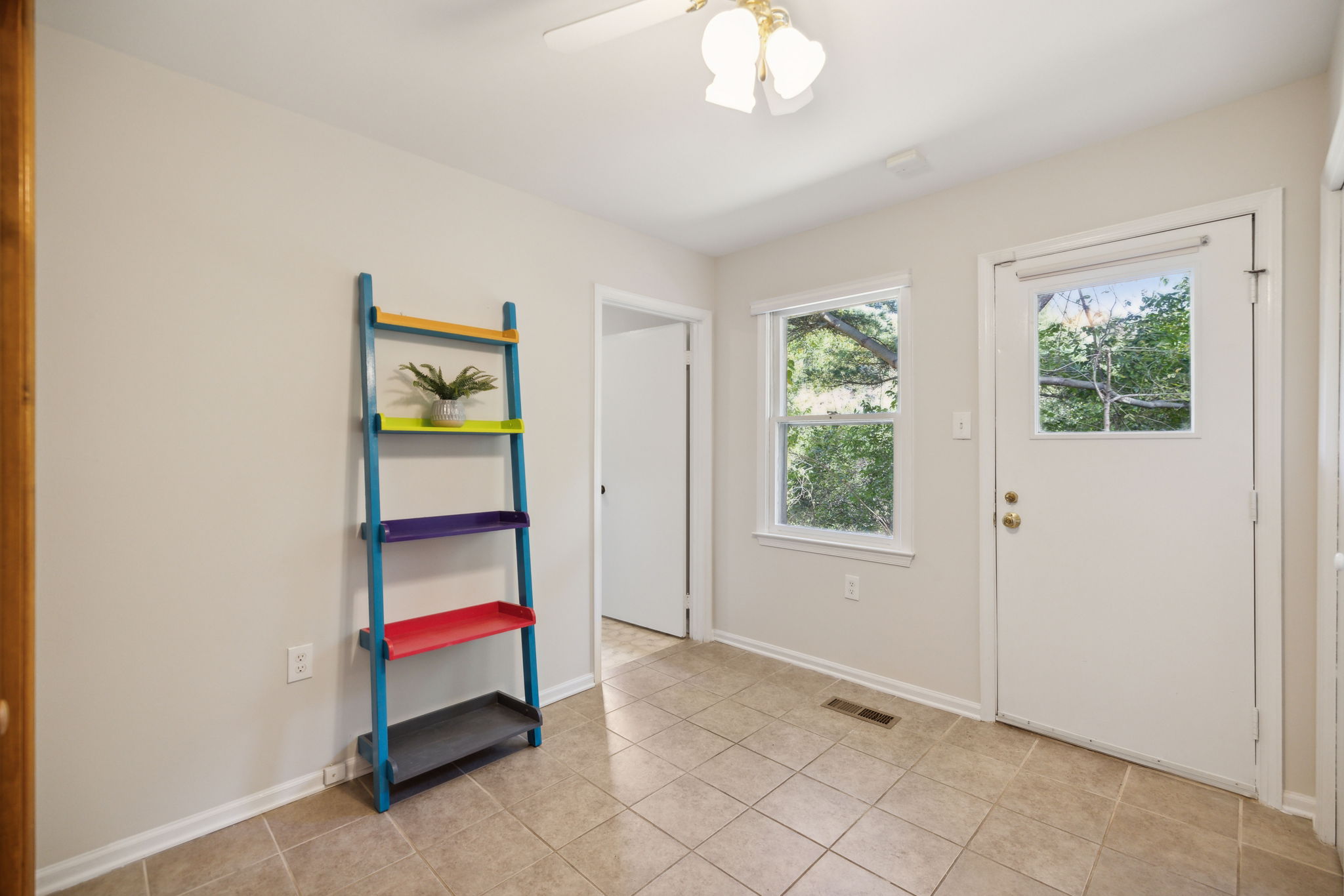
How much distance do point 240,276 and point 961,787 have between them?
2.95 m

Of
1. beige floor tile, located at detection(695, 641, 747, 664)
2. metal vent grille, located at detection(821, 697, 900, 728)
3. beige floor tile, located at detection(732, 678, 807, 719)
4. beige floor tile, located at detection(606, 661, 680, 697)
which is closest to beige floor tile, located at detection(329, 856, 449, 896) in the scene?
beige floor tile, located at detection(606, 661, 680, 697)

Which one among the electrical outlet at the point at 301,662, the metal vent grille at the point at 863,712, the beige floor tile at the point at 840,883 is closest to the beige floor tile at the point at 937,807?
the beige floor tile at the point at 840,883

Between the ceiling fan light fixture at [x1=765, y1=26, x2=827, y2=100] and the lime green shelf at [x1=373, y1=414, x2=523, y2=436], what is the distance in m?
1.55

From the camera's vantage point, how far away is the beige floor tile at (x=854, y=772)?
2.07 meters

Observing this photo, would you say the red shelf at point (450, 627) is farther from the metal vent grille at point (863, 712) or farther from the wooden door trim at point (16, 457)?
the metal vent grille at point (863, 712)

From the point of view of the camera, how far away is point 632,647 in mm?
3535

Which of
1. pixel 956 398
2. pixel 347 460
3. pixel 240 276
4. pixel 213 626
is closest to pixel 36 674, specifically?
pixel 213 626

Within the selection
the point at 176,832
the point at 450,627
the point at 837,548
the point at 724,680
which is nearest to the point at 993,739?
the point at 837,548

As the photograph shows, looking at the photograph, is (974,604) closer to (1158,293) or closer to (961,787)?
(961,787)

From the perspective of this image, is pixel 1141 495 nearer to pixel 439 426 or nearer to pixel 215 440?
pixel 439 426

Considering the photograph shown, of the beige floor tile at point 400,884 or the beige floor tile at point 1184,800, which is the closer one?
the beige floor tile at point 400,884

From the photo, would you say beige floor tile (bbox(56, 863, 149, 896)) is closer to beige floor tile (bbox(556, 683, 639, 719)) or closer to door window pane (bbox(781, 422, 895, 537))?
beige floor tile (bbox(556, 683, 639, 719))

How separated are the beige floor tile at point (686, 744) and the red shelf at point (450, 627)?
27.4 inches

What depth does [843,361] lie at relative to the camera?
123 inches
